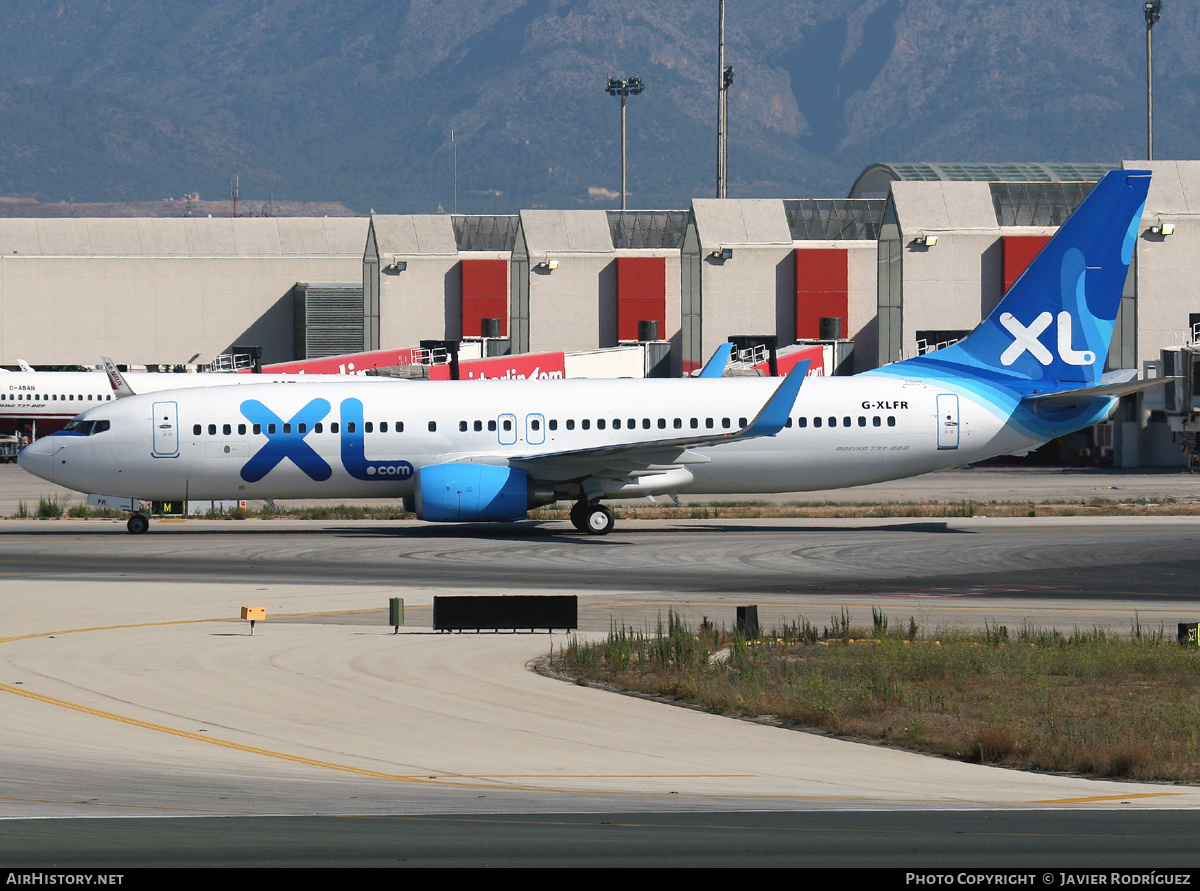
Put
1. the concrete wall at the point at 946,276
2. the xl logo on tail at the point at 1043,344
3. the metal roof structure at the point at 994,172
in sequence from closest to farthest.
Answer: the xl logo on tail at the point at 1043,344
the concrete wall at the point at 946,276
the metal roof structure at the point at 994,172

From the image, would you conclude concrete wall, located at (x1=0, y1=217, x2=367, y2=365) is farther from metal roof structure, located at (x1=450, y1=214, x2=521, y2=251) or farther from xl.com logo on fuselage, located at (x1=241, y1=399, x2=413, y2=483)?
xl.com logo on fuselage, located at (x1=241, y1=399, x2=413, y2=483)

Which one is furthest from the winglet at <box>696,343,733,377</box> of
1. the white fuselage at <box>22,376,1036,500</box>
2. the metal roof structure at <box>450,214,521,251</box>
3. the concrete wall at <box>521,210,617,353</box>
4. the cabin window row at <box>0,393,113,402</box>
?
the metal roof structure at <box>450,214,521,251</box>

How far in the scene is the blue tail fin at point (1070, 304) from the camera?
40625 millimetres

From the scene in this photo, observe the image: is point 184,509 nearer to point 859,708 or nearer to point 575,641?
point 575,641

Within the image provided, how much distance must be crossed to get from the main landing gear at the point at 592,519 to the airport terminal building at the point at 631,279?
106 feet

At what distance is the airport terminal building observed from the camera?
228 ft

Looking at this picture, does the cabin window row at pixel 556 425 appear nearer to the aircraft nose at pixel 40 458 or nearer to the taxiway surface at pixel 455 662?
the taxiway surface at pixel 455 662

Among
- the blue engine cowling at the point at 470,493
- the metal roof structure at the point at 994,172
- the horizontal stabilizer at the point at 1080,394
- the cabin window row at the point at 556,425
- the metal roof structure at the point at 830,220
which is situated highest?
the metal roof structure at the point at 994,172

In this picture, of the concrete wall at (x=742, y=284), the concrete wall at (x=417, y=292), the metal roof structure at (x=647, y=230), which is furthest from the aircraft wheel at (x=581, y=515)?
the metal roof structure at (x=647, y=230)

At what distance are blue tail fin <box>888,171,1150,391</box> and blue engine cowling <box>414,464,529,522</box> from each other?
1261 centimetres

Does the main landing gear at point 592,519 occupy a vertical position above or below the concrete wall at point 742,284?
below

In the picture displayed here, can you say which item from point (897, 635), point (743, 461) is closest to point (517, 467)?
point (743, 461)

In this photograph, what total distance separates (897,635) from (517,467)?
16.9 meters

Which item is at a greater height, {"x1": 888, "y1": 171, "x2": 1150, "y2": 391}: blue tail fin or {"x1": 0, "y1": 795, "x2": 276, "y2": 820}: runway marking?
{"x1": 888, "y1": 171, "x2": 1150, "y2": 391}: blue tail fin
